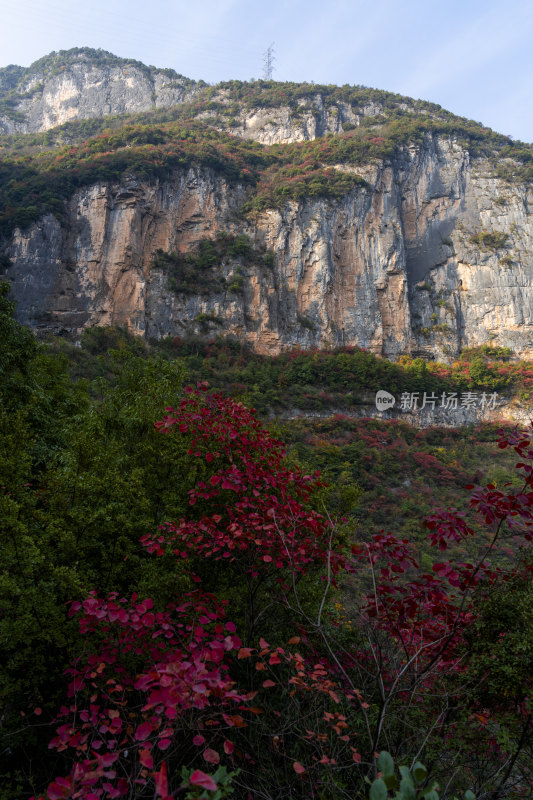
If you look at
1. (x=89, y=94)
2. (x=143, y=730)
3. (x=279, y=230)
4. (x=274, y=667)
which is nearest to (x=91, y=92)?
(x=89, y=94)

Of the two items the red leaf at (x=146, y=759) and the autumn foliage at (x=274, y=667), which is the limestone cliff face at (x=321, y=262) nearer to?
the autumn foliage at (x=274, y=667)

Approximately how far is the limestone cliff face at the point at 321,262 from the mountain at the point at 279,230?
14cm

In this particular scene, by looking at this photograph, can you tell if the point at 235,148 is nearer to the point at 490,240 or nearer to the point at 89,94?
the point at 490,240

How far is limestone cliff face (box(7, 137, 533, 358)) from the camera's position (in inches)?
1236

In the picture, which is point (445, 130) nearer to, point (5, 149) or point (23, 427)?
point (5, 149)

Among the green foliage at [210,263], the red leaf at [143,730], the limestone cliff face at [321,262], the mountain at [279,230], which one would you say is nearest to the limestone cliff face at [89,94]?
the mountain at [279,230]

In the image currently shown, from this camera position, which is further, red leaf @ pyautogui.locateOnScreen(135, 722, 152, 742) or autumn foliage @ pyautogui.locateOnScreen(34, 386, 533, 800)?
autumn foliage @ pyautogui.locateOnScreen(34, 386, 533, 800)

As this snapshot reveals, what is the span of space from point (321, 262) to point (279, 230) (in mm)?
5111

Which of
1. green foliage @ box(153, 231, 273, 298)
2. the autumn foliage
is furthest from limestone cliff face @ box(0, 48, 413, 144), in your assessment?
the autumn foliage

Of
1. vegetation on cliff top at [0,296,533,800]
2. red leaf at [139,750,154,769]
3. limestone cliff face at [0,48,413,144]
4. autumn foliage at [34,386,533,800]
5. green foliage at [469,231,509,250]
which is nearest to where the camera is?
red leaf at [139,750,154,769]

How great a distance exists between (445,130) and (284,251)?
88.2 ft

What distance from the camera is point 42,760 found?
2898 millimetres

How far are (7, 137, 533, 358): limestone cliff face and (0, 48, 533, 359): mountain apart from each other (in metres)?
0.14

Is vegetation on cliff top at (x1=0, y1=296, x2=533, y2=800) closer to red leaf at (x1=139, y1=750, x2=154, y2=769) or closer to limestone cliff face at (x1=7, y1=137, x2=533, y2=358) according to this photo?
red leaf at (x1=139, y1=750, x2=154, y2=769)
